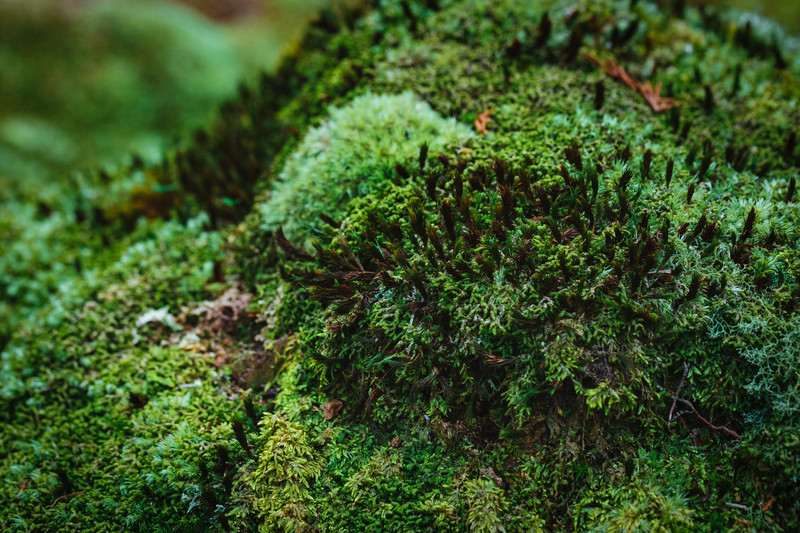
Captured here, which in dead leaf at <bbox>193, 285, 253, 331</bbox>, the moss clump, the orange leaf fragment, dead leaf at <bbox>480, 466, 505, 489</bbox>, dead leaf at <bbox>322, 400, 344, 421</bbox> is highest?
the orange leaf fragment

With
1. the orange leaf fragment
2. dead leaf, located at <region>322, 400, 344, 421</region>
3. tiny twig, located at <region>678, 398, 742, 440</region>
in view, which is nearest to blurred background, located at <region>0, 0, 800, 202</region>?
the orange leaf fragment

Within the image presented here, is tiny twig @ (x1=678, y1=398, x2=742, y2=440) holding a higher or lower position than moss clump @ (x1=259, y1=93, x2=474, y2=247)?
lower

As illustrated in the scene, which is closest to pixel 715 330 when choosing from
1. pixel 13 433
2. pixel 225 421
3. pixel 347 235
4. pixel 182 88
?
pixel 347 235

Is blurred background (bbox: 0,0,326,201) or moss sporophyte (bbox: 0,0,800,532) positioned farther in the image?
blurred background (bbox: 0,0,326,201)

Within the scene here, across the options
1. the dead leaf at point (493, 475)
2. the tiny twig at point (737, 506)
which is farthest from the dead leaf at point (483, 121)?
the tiny twig at point (737, 506)

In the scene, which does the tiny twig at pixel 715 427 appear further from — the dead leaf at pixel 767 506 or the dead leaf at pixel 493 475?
the dead leaf at pixel 493 475

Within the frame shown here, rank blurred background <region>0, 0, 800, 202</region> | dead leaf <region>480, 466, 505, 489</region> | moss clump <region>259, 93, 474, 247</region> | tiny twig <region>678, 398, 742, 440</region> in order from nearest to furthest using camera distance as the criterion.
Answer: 1. tiny twig <region>678, 398, 742, 440</region>
2. dead leaf <region>480, 466, 505, 489</region>
3. moss clump <region>259, 93, 474, 247</region>
4. blurred background <region>0, 0, 800, 202</region>

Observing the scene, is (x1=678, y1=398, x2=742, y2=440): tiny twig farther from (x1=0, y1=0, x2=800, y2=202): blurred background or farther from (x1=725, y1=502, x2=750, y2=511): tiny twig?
(x1=0, y1=0, x2=800, y2=202): blurred background
